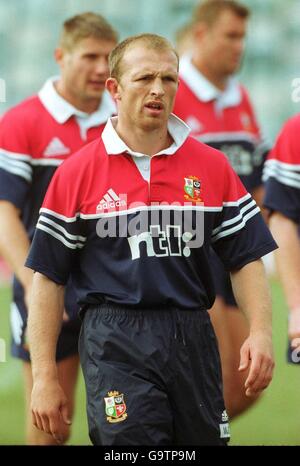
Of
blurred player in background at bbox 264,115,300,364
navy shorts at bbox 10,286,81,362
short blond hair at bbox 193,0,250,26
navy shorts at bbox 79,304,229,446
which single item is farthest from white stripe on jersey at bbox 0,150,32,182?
short blond hair at bbox 193,0,250,26

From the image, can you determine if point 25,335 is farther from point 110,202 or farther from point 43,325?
point 110,202

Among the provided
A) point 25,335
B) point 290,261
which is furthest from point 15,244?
point 290,261

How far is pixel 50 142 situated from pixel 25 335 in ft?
3.24

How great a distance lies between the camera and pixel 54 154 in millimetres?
5980

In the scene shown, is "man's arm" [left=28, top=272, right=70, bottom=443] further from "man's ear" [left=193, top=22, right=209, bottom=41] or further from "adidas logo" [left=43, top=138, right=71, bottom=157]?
"man's ear" [left=193, top=22, right=209, bottom=41]

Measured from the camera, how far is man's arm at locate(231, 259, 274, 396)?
434 cm

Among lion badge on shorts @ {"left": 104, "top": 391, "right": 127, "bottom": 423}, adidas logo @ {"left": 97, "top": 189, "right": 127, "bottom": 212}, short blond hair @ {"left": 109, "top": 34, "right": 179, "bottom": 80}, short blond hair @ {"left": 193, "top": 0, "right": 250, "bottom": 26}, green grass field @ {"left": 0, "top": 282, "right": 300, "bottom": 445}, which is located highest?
short blond hair @ {"left": 193, "top": 0, "right": 250, "bottom": 26}

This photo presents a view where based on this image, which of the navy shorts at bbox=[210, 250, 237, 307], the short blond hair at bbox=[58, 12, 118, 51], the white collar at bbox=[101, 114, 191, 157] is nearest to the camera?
the white collar at bbox=[101, 114, 191, 157]

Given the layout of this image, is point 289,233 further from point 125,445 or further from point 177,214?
point 125,445

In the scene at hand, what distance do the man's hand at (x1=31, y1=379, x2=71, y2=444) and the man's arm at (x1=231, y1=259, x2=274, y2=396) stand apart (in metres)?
0.66

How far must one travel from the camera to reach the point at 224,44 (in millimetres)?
7754

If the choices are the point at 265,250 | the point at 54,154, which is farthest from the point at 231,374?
the point at 265,250

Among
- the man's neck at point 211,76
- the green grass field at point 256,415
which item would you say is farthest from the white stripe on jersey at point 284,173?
the man's neck at point 211,76

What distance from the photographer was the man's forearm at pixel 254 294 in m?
4.47
